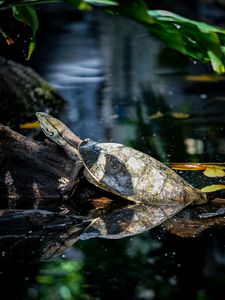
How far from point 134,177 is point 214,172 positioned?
0.68 m

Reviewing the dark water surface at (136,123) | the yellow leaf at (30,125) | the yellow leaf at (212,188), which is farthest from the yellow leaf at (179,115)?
the yellow leaf at (212,188)

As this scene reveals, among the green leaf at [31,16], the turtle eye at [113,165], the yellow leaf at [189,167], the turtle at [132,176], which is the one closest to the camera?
the green leaf at [31,16]

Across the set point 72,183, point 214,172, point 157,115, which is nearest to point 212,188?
point 214,172

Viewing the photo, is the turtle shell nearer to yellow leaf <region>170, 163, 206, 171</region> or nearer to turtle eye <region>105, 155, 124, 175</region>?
turtle eye <region>105, 155, 124, 175</region>

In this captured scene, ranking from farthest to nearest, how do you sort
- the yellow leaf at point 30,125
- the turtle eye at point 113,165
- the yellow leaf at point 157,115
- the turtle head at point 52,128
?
the yellow leaf at point 157,115 < the yellow leaf at point 30,125 < the turtle head at point 52,128 < the turtle eye at point 113,165

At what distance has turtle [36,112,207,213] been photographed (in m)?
3.65

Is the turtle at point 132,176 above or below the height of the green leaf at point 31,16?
below

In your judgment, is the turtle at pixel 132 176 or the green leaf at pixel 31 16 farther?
the turtle at pixel 132 176

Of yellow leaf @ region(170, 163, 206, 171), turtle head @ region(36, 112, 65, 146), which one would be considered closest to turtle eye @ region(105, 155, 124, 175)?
turtle head @ region(36, 112, 65, 146)

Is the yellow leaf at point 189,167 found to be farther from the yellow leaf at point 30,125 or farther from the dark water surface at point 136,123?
the yellow leaf at point 30,125

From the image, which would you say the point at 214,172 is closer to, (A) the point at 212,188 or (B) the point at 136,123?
(A) the point at 212,188

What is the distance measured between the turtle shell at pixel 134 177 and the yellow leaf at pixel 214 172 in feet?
1.37

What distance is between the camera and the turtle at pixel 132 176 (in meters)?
3.65

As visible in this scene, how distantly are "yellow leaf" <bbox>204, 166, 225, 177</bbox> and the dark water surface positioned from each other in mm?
169
